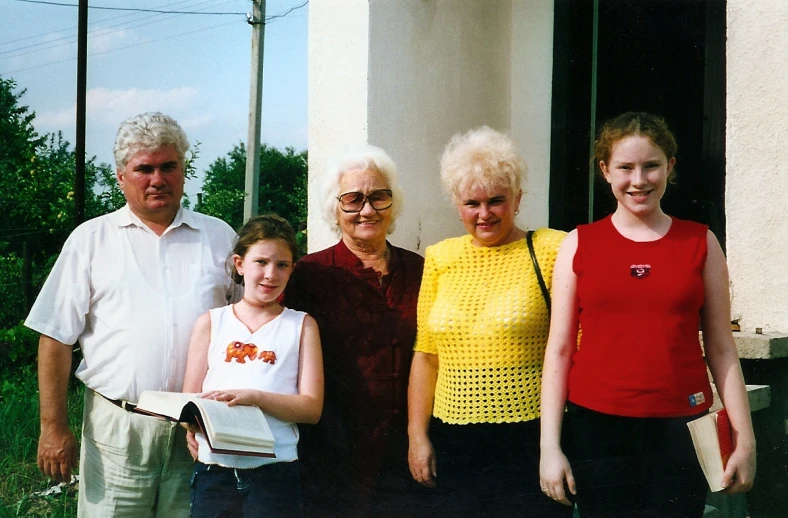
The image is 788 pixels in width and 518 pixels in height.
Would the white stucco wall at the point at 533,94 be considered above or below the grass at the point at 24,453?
above

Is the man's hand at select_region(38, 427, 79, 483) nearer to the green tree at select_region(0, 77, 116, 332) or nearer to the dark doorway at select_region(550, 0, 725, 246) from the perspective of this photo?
the green tree at select_region(0, 77, 116, 332)

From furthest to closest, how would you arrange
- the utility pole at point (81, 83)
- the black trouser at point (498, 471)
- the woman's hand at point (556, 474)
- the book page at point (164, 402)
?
the utility pole at point (81, 83)
the black trouser at point (498, 471)
the book page at point (164, 402)
the woman's hand at point (556, 474)

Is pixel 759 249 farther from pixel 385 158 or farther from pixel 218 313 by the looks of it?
pixel 218 313

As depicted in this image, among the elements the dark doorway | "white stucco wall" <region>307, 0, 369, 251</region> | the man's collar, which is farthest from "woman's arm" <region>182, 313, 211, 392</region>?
Answer: the dark doorway

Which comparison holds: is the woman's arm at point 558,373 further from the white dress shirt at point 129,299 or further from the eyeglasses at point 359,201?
the white dress shirt at point 129,299

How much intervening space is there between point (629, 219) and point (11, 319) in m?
4.38

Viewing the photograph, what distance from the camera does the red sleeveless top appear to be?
85.0 inches

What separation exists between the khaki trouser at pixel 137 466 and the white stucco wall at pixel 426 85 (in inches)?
53.1

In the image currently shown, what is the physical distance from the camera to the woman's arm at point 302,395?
246 cm

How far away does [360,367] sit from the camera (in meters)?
2.72

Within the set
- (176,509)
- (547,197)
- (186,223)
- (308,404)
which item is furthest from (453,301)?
(547,197)

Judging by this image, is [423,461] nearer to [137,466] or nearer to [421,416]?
[421,416]

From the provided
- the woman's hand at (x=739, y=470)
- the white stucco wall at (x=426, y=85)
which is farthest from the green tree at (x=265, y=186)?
the woman's hand at (x=739, y=470)

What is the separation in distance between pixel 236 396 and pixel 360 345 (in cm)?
48
